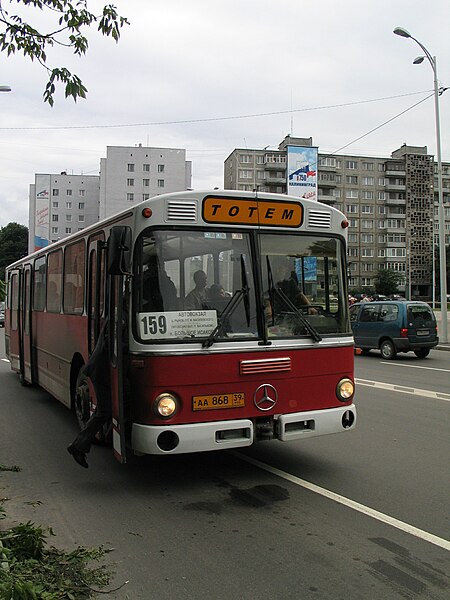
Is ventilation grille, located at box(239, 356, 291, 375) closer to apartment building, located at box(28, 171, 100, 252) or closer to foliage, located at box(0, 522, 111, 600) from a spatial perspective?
foliage, located at box(0, 522, 111, 600)

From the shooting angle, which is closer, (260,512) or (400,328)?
(260,512)

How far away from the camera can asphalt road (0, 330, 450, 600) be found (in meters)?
3.88

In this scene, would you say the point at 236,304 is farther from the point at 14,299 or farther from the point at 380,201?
the point at 380,201

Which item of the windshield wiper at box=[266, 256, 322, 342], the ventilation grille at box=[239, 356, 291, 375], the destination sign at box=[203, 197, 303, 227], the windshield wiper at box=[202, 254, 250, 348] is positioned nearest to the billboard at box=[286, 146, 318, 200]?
the destination sign at box=[203, 197, 303, 227]

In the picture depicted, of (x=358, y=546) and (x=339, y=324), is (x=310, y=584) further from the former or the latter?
(x=339, y=324)

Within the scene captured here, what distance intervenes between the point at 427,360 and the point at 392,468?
13090 mm

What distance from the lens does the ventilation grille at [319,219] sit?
246 inches

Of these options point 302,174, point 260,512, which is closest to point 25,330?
point 260,512

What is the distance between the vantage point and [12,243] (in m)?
113

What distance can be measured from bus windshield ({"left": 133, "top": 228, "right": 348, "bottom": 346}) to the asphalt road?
1.50 metres

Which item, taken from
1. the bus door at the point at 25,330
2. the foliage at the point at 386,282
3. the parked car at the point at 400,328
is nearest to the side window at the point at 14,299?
the bus door at the point at 25,330

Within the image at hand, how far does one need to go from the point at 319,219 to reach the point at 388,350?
44.4ft

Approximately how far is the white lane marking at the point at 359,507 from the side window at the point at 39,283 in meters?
5.47

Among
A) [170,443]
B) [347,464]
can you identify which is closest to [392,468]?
[347,464]
